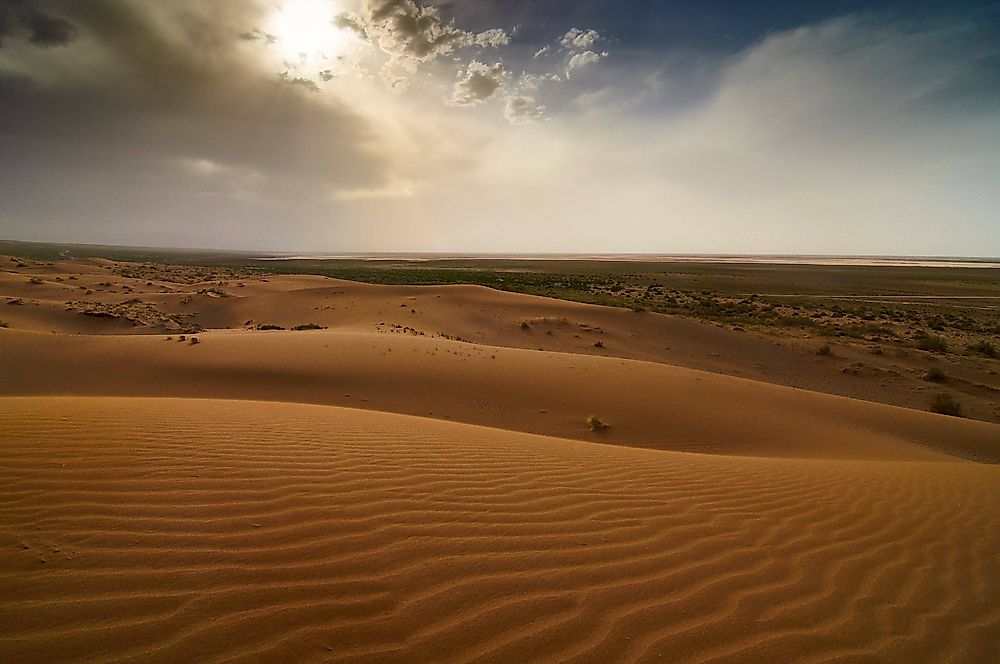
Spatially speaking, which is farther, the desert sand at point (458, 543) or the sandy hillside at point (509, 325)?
the sandy hillside at point (509, 325)

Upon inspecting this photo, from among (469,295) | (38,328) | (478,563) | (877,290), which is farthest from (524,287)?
(478,563)

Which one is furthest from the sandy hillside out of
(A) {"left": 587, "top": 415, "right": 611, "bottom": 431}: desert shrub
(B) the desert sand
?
(A) {"left": 587, "top": 415, "right": 611, "bottom": 431}: desert shrub

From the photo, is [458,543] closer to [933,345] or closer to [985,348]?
[933,345]

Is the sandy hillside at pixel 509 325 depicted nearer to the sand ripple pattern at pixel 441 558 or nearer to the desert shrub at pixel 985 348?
the desert shrub at pixel 985 348

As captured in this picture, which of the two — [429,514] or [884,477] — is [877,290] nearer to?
[884,477]

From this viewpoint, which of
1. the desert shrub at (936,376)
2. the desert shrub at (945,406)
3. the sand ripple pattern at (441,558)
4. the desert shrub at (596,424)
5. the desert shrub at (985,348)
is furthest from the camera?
the desert shrub at (985,348)

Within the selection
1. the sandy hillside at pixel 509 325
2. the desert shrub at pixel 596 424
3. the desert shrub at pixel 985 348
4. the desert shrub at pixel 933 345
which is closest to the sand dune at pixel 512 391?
the desert shrub at pixel 596 424
